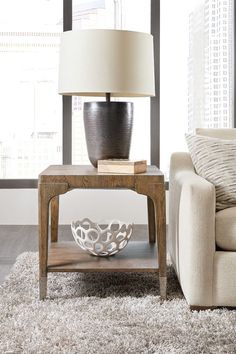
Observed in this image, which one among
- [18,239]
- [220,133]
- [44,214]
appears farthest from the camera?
[18,239]

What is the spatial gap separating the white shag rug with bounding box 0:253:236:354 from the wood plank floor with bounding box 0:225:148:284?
0.57m

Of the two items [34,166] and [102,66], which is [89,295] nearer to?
[102,66]

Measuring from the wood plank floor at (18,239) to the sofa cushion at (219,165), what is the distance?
1.22 metres

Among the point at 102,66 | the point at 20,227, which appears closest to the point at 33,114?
the point at 20,227

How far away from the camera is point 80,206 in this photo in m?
5.20

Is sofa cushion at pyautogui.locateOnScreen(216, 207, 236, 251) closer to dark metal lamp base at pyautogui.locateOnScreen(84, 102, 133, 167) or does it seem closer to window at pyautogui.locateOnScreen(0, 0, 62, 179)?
dark metal lamp base at pyautogui.locateOnScreen(84, 102, 133, 167)

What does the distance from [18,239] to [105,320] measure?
2152mm

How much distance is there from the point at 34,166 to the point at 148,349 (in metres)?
3.26

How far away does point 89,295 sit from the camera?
2875mm

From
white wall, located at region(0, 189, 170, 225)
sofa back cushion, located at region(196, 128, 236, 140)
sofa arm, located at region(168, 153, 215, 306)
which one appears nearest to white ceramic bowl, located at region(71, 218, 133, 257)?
sofa arm, located at region(168, 153, 215, 306)

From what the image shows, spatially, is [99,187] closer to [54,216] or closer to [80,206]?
[54,216]

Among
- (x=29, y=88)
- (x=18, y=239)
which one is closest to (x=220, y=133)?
(x=18, y=239)

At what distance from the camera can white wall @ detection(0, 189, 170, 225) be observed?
17.0 feet

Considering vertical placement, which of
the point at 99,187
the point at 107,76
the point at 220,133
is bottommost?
the point at 99,187
